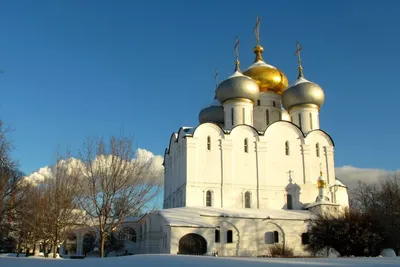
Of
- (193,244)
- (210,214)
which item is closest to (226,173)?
(210,214)

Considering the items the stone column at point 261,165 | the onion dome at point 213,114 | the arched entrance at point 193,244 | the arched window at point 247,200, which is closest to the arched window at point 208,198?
the arched window at point 247,200

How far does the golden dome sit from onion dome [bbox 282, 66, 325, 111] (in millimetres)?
1958

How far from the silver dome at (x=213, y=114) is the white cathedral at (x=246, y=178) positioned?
8cm

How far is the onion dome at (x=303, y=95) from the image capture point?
34.6 meters

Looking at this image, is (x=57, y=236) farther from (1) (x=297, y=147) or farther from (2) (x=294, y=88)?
(2) (x=294, y=88)

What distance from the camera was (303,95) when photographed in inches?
1359

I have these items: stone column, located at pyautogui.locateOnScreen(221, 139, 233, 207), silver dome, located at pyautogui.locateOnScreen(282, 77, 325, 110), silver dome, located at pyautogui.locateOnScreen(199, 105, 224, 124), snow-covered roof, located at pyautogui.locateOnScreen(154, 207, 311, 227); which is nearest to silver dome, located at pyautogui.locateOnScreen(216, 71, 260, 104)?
silver dome, located at pyautogui.locateOnScreen(199, 105, 224, 124)

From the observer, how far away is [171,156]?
119 ft

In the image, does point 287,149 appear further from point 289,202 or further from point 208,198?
point 208,198

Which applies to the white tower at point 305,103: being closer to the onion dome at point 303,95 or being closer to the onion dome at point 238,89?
the onion dome at point 303,95

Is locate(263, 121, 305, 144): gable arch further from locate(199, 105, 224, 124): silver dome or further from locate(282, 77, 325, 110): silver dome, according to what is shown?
locate(199, 105, 224, 124): silver dome

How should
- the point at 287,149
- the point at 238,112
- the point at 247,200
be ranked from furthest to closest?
1. the point at 238,112
2. the point at 287,149
3. the point at 247,200

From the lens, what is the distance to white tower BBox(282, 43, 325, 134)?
113ft

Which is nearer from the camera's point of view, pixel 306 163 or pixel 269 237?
pixel 269 237
